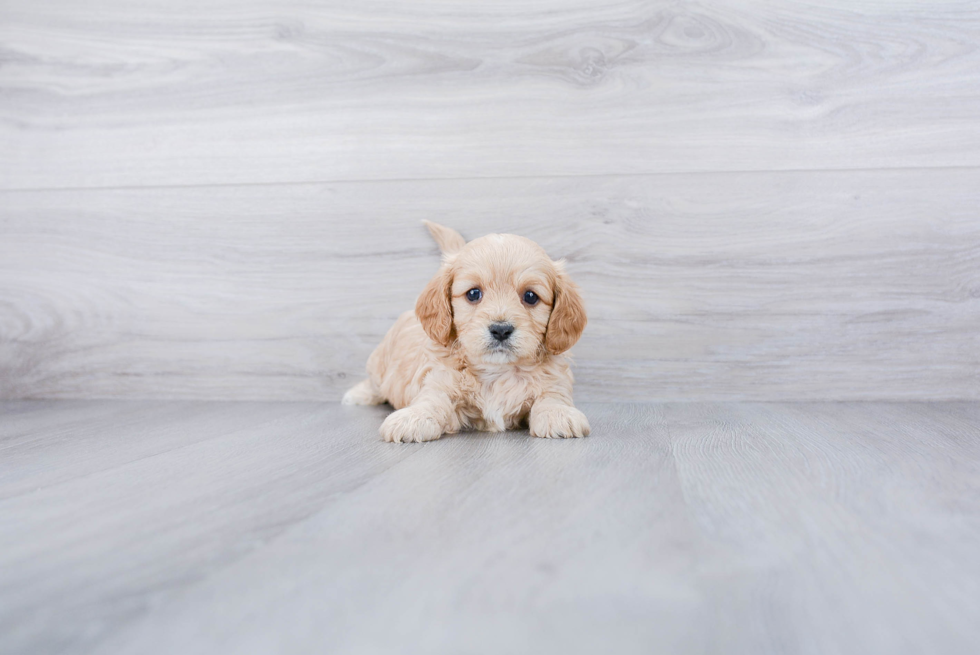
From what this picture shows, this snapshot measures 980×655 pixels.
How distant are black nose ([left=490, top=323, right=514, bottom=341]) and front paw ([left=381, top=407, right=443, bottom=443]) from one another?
210 millimetres

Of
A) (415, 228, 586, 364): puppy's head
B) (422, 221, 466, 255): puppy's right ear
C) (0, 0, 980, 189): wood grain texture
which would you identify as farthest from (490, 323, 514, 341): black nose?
(0, 0, 980, 189): wood grain texture

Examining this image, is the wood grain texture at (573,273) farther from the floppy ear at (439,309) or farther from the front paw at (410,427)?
the front paw at (410,427)

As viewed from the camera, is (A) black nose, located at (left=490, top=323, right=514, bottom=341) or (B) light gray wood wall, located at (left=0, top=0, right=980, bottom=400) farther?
(B) light gray wood wall, located at (left=0, top=0, right=980, bottom=400)

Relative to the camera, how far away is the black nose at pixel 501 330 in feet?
4.03

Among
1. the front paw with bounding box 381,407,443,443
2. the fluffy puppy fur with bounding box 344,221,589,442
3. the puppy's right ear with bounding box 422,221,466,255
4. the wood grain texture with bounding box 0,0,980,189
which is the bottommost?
the front paw with bounding box 381,407,443,443

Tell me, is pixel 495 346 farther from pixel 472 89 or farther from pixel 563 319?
pixel 472 89

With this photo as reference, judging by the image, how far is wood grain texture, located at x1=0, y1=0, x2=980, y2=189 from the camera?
5.48 feet

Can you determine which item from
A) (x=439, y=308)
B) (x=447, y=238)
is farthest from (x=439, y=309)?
(x=447, y=238)

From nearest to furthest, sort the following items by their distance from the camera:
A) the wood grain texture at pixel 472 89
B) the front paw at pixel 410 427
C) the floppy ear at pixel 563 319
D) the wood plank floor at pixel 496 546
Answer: the wood plank floor at pixel 496 546 → the front paw at pixel 410 427 → the floppy ear at pixel 563 319 → the wood grain texture at pixel 472 89

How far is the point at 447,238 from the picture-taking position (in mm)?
1699

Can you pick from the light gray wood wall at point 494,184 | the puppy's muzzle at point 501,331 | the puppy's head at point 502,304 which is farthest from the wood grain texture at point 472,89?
the puppy's muzzle at point 501,331

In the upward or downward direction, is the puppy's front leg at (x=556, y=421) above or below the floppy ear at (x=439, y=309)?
below

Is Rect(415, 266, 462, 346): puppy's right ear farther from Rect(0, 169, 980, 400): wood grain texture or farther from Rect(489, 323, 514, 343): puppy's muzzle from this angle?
Rect(0, 169, 980, 400): wood grain texture

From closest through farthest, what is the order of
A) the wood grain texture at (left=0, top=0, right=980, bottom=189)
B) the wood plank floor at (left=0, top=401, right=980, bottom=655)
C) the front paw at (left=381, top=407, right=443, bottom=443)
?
the wood plank floor at (left=0, top=401, right=980, bottom=655)
the front paw at (left=381, top=407, right=443, bottom=443)
the wood grain texture at (left=0, top=0, right=980, bottom=189)
